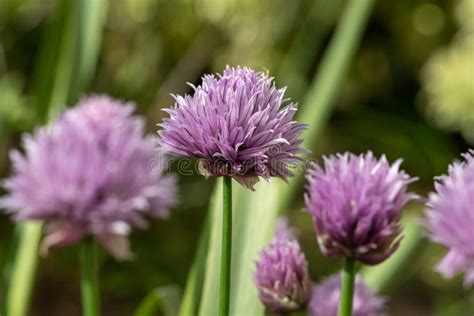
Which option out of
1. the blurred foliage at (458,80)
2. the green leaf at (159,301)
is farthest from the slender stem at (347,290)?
the blurred foliage at (458,80)

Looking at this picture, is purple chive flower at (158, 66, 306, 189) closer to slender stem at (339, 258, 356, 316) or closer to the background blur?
slender stem at (339, 258, 356, 316)

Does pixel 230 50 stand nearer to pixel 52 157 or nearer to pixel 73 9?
pixel 73 9

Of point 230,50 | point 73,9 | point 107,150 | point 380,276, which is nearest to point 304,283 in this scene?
point 107,150

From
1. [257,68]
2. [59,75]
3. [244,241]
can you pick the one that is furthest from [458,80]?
[244,241]

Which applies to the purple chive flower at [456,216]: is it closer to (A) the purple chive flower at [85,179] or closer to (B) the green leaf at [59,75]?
(A) the purple chive flower at [85,179]

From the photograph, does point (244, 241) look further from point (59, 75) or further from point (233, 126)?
point (59, 75)
